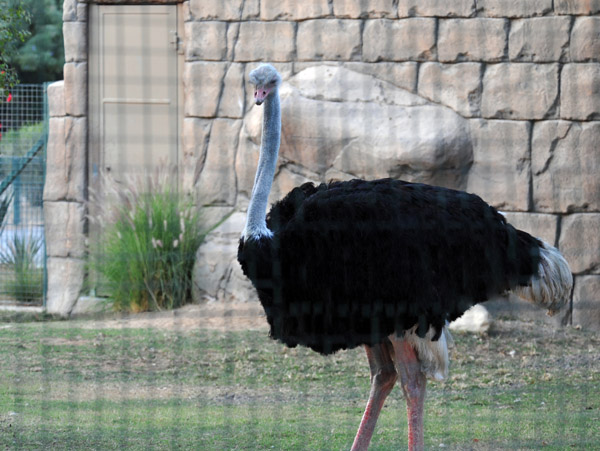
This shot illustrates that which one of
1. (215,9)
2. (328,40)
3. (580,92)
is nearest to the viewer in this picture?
(580,92)

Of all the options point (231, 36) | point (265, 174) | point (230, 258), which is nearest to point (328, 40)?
point (231, 36)

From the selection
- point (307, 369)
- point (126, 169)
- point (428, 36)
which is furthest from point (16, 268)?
point (428, 36)

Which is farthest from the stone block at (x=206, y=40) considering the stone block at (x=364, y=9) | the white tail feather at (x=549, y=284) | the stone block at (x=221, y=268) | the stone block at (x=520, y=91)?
the white tail feather at (x=549, y=284)

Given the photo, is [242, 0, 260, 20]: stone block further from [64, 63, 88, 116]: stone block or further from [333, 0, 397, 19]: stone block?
[64, 63, 88, 116]: stone block

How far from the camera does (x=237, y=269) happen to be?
710cm

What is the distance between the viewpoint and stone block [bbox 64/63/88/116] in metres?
7.62

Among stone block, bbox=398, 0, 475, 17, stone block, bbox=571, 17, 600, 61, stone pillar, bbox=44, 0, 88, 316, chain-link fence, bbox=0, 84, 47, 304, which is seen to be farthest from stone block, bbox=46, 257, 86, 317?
stone block, bbox=571, 17, 600, 61

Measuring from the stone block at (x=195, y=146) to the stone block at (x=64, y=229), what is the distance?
983mm

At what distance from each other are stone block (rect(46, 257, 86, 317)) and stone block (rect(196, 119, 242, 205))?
123 cm

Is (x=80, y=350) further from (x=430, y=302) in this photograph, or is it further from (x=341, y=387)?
(x=430, y=302)

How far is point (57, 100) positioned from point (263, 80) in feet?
14.0

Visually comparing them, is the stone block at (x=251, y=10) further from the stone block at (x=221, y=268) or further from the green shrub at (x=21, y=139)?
the green shrub at (x=21, y=139)

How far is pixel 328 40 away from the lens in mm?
7027

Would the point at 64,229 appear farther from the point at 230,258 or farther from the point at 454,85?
the point at 454,85
